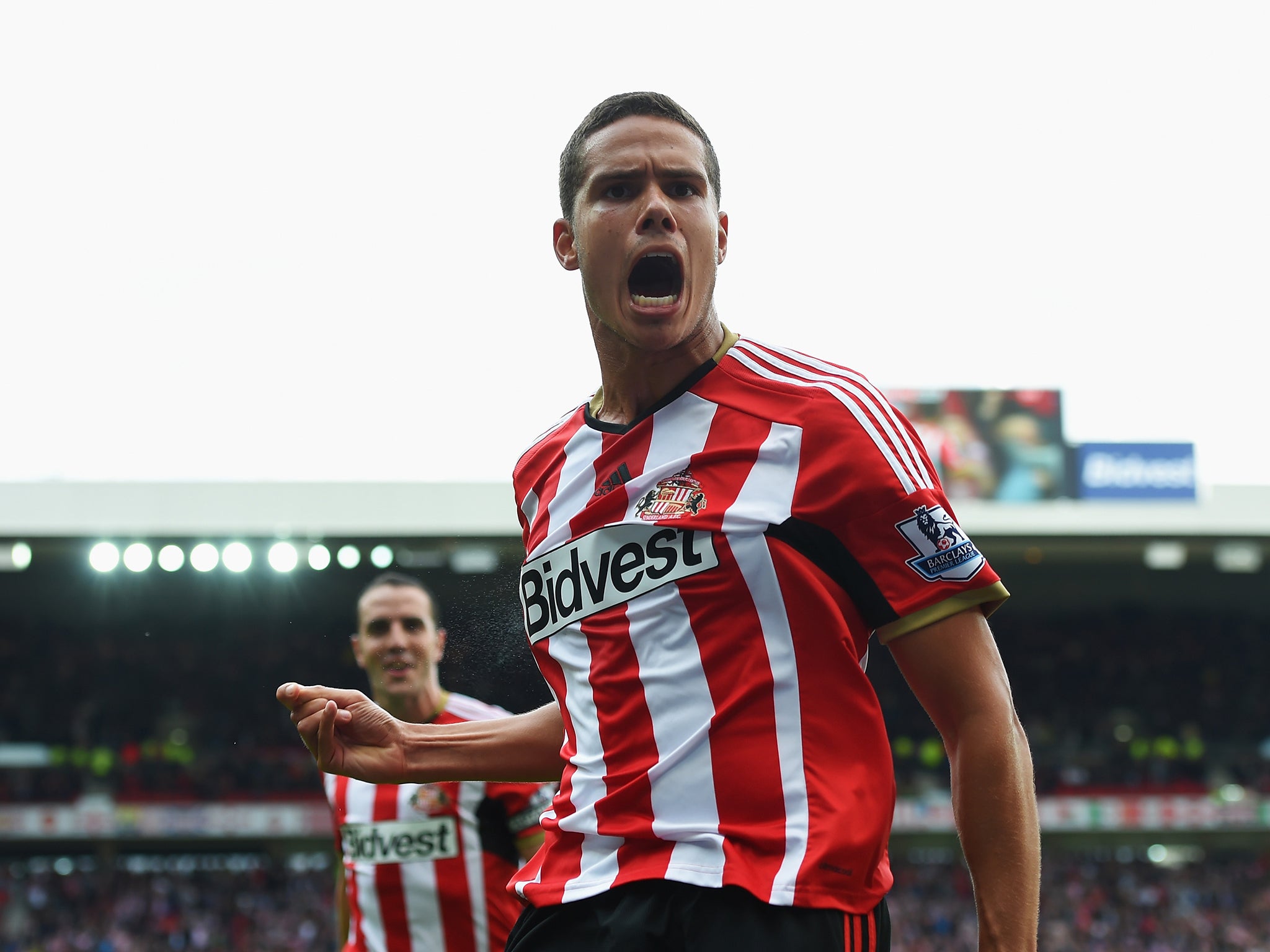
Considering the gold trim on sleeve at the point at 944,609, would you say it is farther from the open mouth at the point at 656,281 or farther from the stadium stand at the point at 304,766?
the stadium stand at the point at 304,766

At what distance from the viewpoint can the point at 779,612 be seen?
1599mm

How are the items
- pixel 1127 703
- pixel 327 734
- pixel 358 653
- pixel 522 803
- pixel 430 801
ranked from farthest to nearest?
pixel 1127 703 < pixel 430 801 < pixel 522 803 < pixel 358 653 < pixel 327 734

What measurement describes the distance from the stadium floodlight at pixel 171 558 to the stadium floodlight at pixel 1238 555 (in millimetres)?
15408

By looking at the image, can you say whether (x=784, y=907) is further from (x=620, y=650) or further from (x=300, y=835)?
(x=300, y=835)

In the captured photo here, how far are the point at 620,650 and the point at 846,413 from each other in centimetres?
44

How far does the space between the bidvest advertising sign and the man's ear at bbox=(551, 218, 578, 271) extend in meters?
17.8

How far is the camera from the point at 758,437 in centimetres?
169

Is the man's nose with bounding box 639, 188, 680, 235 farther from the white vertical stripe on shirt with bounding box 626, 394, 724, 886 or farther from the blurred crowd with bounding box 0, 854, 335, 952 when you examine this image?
the blurred crowd with bounding box 0, 854, 335, 952

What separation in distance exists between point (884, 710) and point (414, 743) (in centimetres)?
1685

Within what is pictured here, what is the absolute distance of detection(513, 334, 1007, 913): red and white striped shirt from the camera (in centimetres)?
155

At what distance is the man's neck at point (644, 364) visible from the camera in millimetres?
1893

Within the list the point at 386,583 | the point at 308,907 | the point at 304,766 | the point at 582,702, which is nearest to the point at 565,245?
the point at 582,702

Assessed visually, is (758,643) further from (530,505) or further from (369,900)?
(369,900)

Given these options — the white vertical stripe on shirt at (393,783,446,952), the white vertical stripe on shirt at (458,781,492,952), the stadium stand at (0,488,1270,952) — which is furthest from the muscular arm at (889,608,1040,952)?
the stadium stand at (0,488,1270,952)
